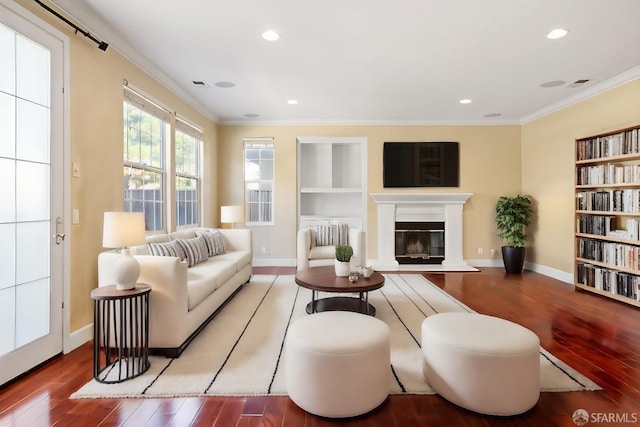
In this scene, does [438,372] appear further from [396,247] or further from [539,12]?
[396,247]

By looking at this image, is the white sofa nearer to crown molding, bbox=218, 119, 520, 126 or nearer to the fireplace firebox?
crown molding, bbox=218, 119, 520, 126

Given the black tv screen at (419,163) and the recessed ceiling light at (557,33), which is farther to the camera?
the black tv screen at (419,163)

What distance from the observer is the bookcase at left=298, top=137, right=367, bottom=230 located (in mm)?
6555

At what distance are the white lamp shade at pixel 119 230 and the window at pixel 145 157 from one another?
1.11 metres

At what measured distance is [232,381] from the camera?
7.05ft

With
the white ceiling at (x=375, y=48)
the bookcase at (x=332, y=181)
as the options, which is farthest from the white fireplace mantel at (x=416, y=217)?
the white ceiling at (x=375, y=48)

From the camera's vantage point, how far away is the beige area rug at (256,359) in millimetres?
2055

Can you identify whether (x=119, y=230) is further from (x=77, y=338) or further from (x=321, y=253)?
(x=321, y=253)

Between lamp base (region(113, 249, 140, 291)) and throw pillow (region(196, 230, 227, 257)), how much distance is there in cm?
203

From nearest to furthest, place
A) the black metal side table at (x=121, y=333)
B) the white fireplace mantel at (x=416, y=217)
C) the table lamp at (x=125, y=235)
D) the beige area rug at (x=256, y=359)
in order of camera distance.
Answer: the beige area rug at (x=256, y=359) < the black metal side table at (x=121, y=333) < the table lamp at (x=125, y=235) < the white fireplace mantel at (x=416, y=217)

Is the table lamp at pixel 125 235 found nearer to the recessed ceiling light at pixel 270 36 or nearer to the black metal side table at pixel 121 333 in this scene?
the black metal side table at pixel 121 333

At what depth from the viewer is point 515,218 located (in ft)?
18.7

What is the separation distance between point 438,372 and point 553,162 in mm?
4905

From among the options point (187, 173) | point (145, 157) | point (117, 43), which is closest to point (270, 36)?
point (117, 43)
